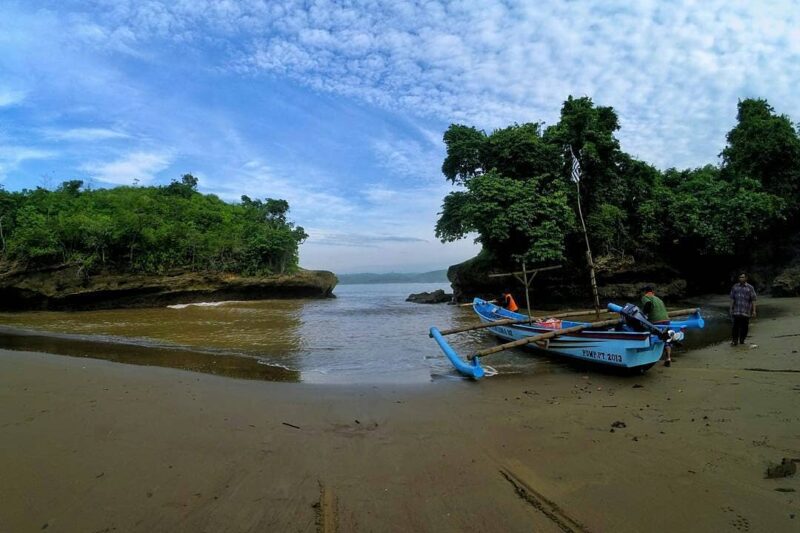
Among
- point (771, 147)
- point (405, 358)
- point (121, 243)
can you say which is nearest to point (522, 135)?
point (771, 147)

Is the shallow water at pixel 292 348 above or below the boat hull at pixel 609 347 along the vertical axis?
below

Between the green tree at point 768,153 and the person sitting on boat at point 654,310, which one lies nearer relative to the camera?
the person sitting on boat at point 654,310

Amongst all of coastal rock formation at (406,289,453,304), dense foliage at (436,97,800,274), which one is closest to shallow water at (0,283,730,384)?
dense foliage at (436,97,800,274)

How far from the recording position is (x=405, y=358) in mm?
10938

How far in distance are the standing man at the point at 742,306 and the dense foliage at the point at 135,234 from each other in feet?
122

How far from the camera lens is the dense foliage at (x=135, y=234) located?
1259 inches

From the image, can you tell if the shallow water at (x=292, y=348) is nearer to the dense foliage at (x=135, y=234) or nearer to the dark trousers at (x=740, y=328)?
the dark trousers at (x=740, y=328)

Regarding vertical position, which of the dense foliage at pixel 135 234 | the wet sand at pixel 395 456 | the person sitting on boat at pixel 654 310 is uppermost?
the dense foliage at pixel 135 234

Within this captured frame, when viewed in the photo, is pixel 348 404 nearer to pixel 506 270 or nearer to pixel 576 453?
pixel 576 453

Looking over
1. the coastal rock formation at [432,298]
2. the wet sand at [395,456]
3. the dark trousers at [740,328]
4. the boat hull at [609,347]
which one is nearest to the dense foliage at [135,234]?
the coastal rock formation at [432,298]

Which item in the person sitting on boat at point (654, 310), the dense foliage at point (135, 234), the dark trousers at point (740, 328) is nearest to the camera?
the person sitting on boat at point (654, 310)

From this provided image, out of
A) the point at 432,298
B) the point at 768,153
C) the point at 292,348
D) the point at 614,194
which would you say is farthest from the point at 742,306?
the point at 432,298

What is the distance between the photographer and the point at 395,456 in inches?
169

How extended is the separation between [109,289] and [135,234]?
208 inches
